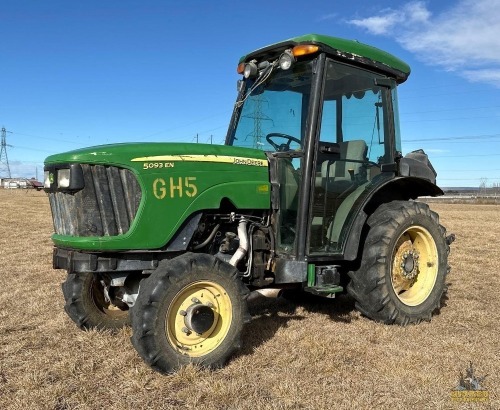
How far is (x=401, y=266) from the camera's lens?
16.8ft

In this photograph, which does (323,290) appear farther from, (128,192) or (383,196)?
(128,192)

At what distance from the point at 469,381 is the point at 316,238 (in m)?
1.74

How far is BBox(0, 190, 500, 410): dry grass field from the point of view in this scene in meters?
3.23

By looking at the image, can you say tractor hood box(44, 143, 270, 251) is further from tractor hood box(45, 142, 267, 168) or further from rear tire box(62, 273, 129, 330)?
rear tire box(62, 273, 129, 330)

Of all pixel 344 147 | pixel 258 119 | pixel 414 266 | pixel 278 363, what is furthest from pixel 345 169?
pixel 278 363

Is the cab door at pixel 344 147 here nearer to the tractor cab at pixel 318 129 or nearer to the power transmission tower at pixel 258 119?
the tractor cab at pixel 318 129

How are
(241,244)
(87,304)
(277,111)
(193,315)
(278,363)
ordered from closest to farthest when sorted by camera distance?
(193,315) → (278,363) → (241,244) → (87,304) → (277,111)

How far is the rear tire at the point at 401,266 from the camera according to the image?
4.79 m

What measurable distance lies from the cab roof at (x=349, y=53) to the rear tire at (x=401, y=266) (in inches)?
53.7

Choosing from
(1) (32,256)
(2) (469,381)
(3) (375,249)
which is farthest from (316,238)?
(1) (32,256)

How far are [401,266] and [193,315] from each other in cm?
242

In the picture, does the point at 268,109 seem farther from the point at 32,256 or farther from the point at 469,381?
the point at 32,256

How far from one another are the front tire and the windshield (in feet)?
5.13

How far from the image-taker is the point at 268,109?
200 inches
